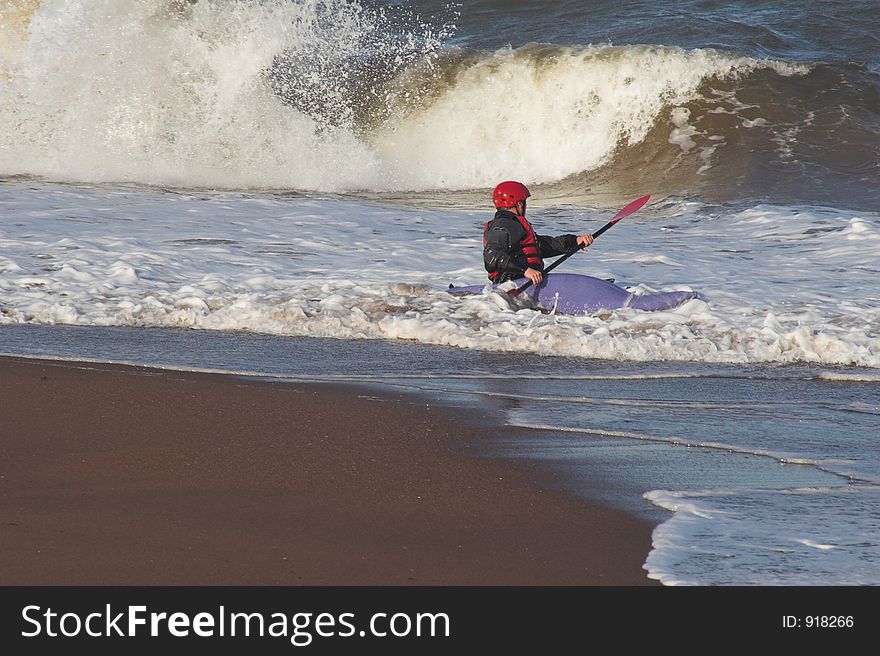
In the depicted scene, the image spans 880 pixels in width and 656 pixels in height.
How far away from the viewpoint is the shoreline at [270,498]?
10.0 feet

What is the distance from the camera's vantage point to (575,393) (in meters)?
5.17

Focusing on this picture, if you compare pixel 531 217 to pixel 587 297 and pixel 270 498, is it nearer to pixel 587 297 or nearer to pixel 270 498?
pixel 587 297

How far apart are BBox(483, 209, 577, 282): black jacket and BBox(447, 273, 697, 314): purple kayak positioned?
13 cm

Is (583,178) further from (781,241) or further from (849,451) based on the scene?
(849,451)

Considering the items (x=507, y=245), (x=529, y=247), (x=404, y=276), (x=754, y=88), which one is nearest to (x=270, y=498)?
(x=507, y=245)

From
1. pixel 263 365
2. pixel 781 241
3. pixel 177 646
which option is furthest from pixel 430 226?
pixel 177 646

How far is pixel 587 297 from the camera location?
6703 millimetres

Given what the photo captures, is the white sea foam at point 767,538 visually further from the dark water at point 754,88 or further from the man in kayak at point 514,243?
the dark water at point 754,88

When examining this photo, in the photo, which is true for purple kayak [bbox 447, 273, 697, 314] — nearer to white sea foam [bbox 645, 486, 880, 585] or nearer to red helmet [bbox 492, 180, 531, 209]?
red helmet [bbox 492, 180, 531, 209]

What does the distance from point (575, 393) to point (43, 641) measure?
116 inches

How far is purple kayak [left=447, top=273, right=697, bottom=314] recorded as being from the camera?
6.67 m

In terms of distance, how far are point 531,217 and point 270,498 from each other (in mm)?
7801

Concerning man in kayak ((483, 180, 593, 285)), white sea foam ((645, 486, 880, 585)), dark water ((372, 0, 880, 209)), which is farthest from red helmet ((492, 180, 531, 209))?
dark water ((372, 0, 880, 209))

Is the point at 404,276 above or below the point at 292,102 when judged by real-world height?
below
